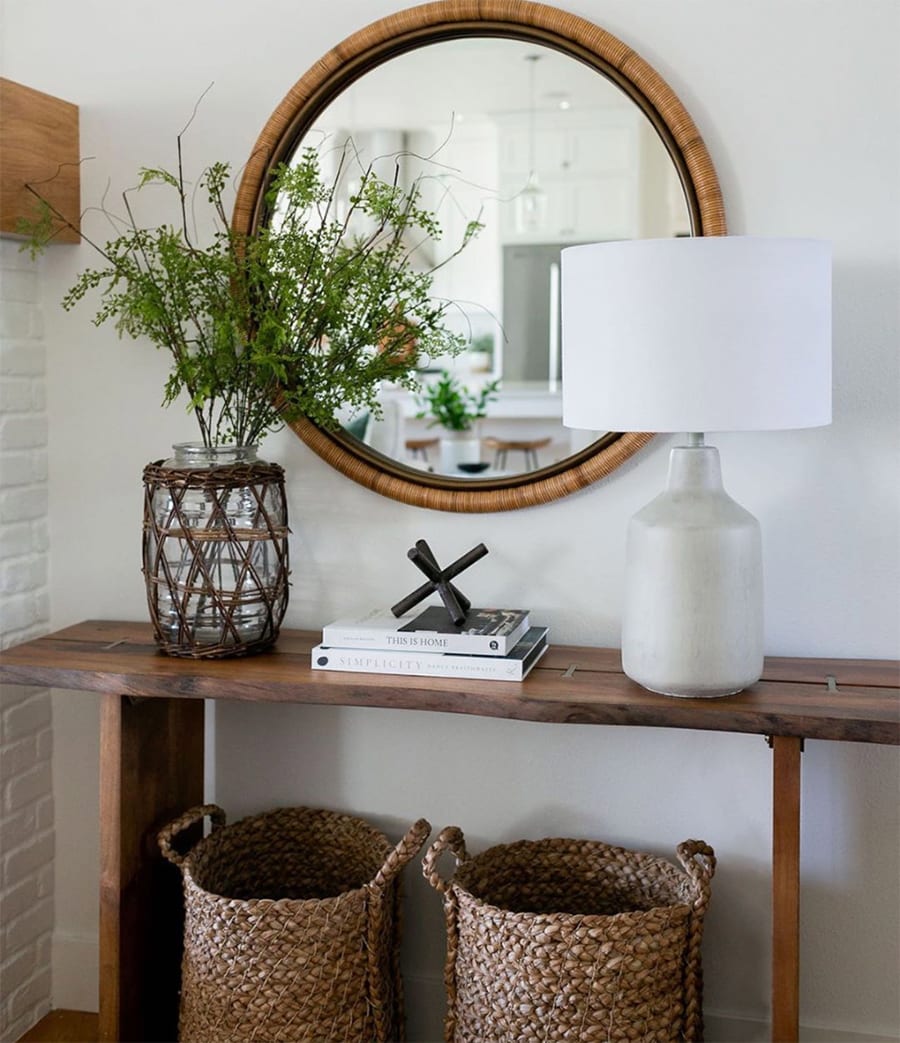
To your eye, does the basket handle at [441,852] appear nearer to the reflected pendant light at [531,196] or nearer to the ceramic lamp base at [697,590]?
the ceramic lamp base at [697,590]

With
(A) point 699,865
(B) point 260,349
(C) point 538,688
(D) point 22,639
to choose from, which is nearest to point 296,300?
(B) point 260,349

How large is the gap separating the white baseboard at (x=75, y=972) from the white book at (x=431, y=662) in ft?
2.98

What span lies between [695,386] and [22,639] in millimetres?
1357

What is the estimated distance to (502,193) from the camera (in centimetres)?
192

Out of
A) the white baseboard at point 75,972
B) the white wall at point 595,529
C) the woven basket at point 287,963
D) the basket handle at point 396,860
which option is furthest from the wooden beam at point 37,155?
the white baseboard at point 75,972

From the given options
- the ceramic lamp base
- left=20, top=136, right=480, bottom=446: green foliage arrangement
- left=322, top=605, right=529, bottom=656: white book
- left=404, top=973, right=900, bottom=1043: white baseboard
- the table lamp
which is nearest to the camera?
the table lamp

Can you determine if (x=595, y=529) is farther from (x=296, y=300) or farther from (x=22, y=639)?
(x=22, y=639)

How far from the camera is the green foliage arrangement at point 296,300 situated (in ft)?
6.01

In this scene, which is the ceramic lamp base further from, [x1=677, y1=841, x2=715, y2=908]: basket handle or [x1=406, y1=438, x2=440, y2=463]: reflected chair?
[x1=406, y1=438, x2=440, y2=463]: reflected chair

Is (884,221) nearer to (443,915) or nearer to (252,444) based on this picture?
(252,444)

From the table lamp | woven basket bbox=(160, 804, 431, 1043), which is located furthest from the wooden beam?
woven basket bbox=(160, 804, 431, 1043)

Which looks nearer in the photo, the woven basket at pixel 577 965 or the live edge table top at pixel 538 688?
the live edge table top at pixel 538 688

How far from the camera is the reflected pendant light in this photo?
74.5 inches

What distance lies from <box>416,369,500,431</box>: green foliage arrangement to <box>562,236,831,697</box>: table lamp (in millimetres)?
313
